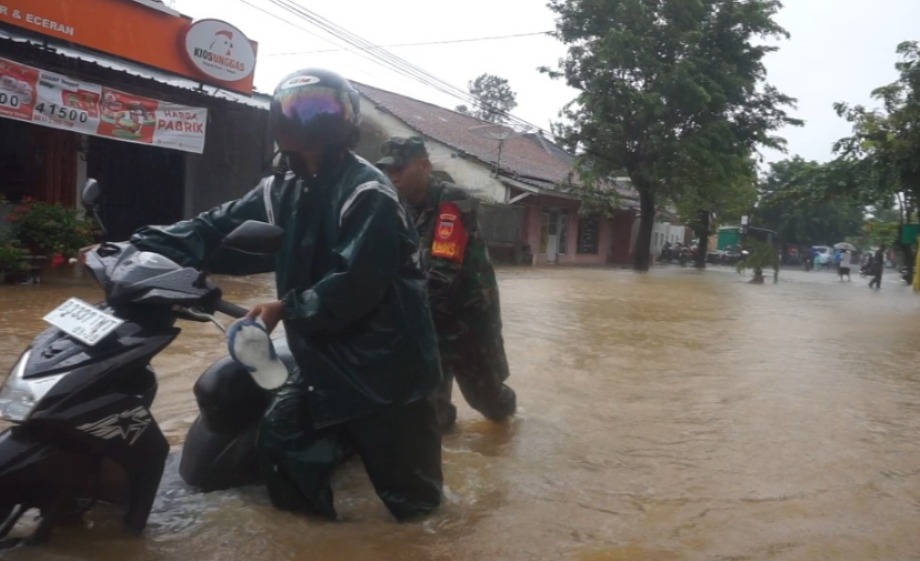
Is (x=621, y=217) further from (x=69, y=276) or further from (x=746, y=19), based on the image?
(x=69, y=276)

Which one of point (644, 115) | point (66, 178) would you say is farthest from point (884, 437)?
point (644, 115)

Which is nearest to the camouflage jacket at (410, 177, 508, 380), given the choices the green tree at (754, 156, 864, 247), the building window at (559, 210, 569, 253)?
the building window at (559, 210, 569, 253)

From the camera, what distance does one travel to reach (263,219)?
2.95 m

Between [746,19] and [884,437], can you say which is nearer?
[884,437]

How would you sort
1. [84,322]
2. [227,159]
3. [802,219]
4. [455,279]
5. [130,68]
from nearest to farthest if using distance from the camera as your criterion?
[84,322]
[455,279]
[130,68]
[227,159]
[802,219]

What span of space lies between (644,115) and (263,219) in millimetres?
22875

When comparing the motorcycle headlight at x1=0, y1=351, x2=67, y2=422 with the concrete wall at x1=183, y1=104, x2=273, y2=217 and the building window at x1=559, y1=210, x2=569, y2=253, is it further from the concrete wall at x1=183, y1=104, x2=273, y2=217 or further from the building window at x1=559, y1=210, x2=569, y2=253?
the building window at x1=559, y1=210, x2=569, y2=253

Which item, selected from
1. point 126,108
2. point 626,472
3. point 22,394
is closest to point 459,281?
point 626,472

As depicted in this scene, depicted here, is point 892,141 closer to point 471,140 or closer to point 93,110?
point 471,140

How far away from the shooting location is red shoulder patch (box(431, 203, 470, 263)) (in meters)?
3.85

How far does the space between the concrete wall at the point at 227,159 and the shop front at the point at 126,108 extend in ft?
0.06

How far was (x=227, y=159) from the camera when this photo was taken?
47.3ft

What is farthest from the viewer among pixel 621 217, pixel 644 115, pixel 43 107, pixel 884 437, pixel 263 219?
pixel 621 217

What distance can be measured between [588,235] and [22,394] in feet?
101
